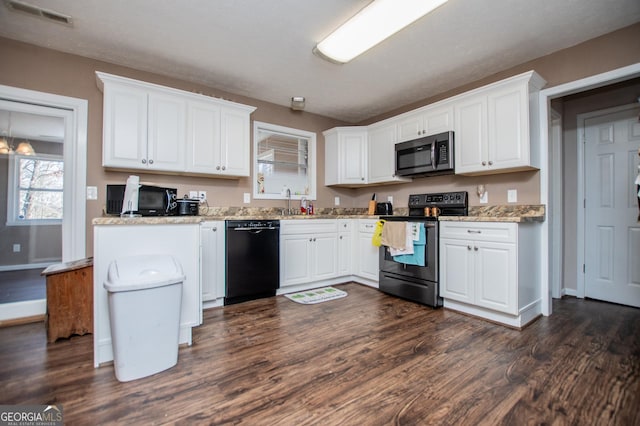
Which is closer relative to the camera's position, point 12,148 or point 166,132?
point 12,148

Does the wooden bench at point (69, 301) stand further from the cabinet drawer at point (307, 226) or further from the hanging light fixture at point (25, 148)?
the cabinet drawer at point (307, 226)

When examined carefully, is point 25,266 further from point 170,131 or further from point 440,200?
point 440,200

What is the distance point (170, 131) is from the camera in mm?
2951

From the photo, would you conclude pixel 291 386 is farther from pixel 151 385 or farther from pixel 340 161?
pixel 340 161

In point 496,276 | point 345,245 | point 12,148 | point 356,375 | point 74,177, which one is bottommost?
point 356,375

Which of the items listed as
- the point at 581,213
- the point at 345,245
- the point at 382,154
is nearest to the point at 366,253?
the point at 345,245

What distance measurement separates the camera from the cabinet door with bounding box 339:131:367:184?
13.8ft

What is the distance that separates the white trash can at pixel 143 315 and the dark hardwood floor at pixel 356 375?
94mm

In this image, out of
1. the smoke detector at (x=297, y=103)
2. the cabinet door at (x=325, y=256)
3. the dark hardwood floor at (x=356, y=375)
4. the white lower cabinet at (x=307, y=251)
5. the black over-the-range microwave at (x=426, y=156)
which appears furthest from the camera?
the smoke detector at (x=297, y=103)

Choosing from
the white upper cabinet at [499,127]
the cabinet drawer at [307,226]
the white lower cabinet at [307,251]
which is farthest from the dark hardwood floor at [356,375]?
the white upper cabinet at [499,127]

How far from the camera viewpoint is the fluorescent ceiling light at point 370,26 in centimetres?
190

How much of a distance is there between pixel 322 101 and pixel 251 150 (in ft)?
3.75

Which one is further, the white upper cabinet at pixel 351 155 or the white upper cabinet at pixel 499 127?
the white upper cabinet at pixel 351 155

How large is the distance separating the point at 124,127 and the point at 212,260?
147 centimetres
